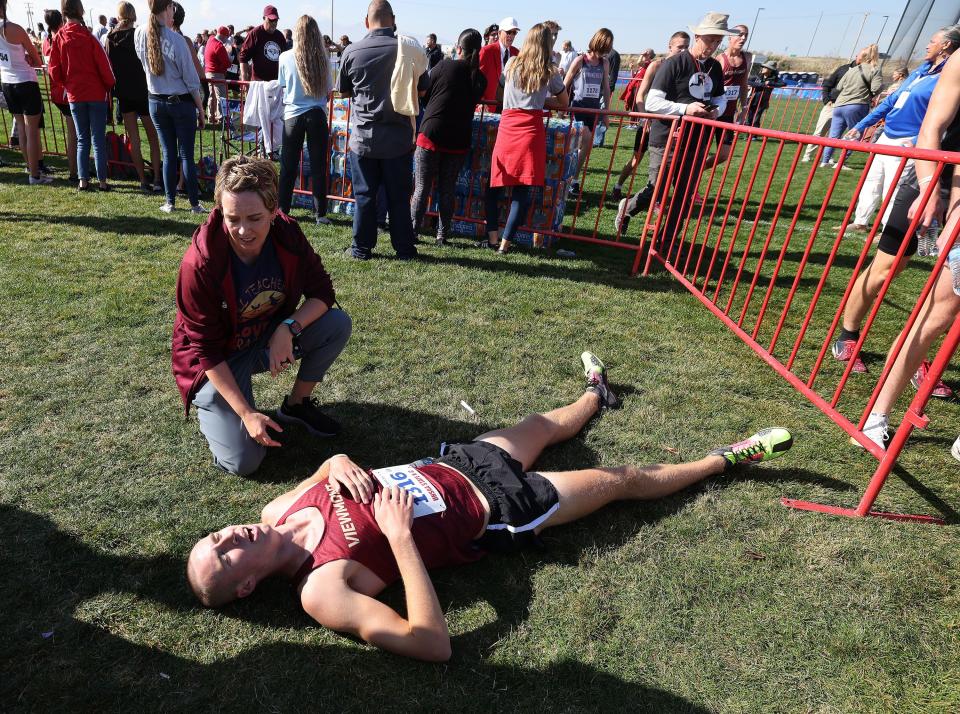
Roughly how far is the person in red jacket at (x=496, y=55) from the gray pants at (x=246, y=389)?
5.91 metres

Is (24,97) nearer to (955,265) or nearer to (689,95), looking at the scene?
(689,95)

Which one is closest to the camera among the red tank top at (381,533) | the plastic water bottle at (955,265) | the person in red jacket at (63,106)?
the red tank top at (381,533)

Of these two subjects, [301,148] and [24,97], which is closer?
[301,148]

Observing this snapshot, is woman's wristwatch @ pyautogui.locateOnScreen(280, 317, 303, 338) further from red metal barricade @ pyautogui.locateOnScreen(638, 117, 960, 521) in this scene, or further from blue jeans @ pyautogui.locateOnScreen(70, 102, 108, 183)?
blue jeans @ pyautogui.locateOnScreen(70, 102, 108, 183)

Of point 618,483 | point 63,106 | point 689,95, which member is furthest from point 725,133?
point 63,106

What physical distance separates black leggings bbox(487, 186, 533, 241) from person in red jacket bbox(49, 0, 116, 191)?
4726mm

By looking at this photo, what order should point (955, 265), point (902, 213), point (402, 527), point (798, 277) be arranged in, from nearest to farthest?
point (402, 527), point (955, 265), point (902, 213), point (798, 277)

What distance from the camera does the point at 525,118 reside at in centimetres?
593

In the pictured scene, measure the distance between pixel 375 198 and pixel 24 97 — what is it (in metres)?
5.02

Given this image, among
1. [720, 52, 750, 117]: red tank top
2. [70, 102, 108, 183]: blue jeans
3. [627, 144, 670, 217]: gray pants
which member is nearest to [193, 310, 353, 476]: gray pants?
[627, 144, 670, 217]: gray pants

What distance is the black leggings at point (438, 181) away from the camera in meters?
6.33

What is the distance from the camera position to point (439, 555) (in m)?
2.41

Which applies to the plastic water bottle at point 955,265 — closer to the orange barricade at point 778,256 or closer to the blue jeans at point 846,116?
the orange barricade at point 778,256

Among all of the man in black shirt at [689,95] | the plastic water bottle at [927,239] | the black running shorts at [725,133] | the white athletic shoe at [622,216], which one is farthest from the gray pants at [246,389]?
the white athletic shoe at [622,216]
